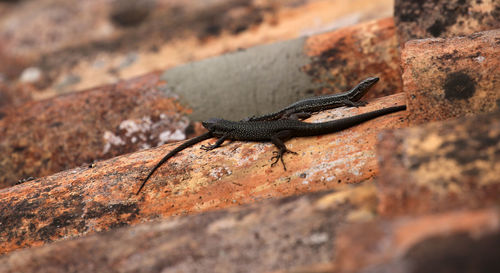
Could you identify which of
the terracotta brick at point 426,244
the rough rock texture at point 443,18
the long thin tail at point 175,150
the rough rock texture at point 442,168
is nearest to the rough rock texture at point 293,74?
the rough rock texture at point 443,18

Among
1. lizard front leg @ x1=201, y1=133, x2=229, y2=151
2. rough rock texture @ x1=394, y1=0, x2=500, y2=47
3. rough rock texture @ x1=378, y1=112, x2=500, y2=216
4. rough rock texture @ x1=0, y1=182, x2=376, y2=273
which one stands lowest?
lizard front leg @ x1=201, y1=133, x2=229, y2=151

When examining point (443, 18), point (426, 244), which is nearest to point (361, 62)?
point (443, 18)

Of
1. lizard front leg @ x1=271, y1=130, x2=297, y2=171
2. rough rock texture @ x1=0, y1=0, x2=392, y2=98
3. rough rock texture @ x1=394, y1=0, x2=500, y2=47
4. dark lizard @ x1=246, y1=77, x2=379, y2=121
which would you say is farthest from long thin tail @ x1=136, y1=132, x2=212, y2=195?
rough rock texture @ x1=0, y1=0, x2=392, y2=98

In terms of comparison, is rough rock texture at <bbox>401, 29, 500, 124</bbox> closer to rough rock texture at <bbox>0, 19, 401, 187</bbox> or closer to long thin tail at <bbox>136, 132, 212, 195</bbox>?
rough rock texture at <bbox>0, 19, 401, 187</bbox>

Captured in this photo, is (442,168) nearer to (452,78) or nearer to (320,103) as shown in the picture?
(452,78)

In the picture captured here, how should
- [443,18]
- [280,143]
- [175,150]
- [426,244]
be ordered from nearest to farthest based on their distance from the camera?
[426,244], [280,143], [175,150], [443,18]

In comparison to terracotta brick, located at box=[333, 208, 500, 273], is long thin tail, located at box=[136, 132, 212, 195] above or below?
below
